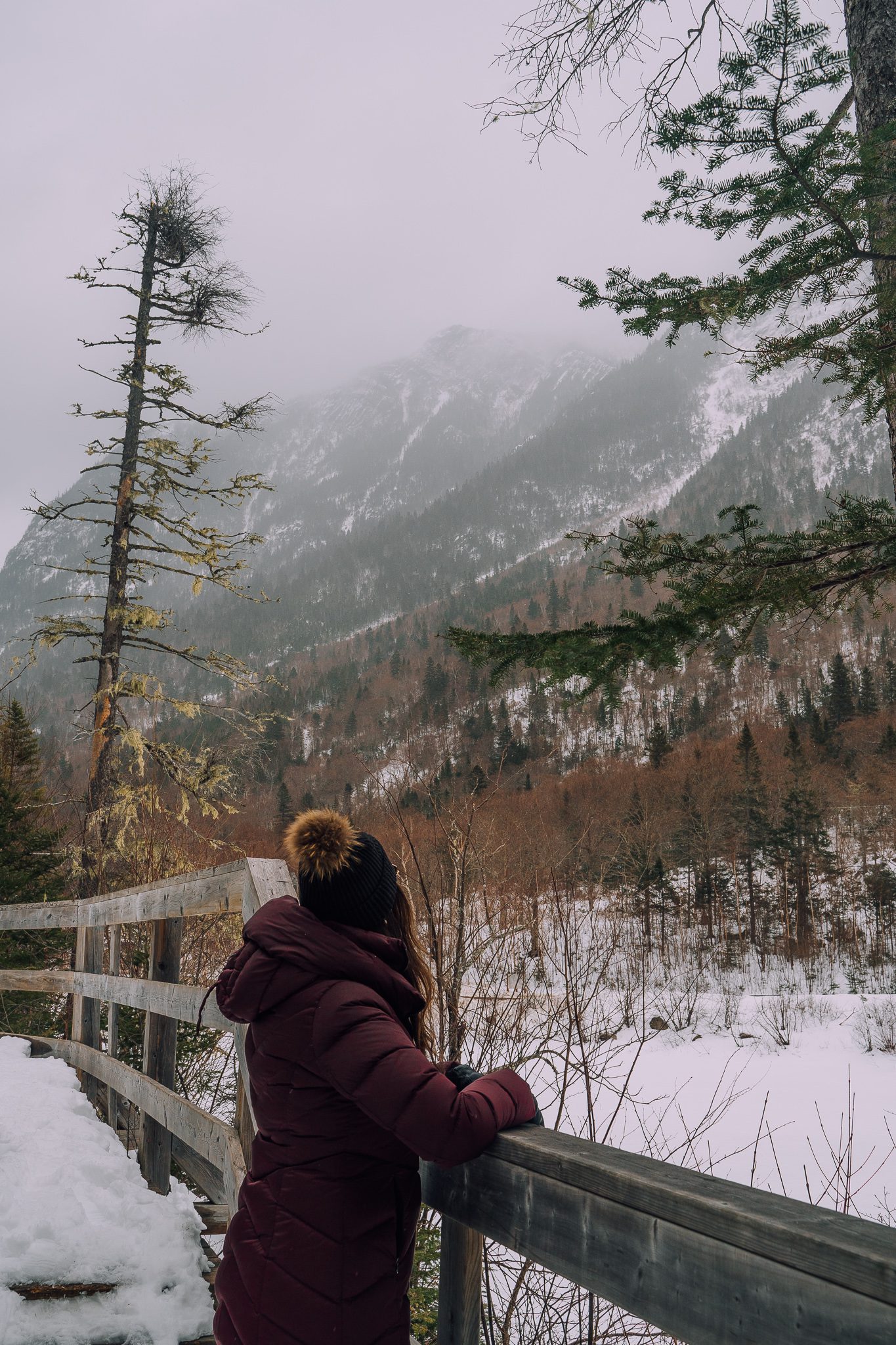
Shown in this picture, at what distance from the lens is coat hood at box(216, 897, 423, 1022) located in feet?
5.26

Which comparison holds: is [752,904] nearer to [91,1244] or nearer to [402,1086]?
[91,1244]

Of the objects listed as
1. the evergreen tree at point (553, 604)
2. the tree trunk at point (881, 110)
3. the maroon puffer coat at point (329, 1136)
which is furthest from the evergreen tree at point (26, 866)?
the evergreen tree at point (553, 604)

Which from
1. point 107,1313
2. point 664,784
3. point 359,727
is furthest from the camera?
point 359,727

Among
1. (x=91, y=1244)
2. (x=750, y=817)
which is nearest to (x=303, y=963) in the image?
(x=91, y=1244)

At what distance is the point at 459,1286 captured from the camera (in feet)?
5.32

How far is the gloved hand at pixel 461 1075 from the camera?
154cm

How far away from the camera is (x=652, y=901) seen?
130 feet

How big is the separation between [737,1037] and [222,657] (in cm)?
1734

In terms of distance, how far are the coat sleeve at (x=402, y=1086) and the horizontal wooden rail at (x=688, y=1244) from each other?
2.8 inches

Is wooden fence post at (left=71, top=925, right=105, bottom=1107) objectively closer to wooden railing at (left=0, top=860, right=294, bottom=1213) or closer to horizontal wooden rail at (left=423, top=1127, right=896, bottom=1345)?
wooden railing at (left=0, top=860, right=294, bottom=1213)

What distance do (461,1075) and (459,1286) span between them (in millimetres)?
455

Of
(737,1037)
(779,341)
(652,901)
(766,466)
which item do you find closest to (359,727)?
(652,901)

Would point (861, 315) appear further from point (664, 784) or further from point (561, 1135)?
point (664, 784)

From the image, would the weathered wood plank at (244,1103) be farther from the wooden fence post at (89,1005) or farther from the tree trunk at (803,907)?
the tree trunk at (803,907)
